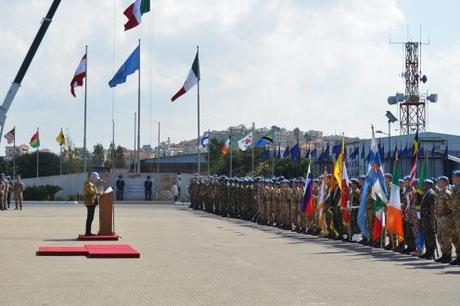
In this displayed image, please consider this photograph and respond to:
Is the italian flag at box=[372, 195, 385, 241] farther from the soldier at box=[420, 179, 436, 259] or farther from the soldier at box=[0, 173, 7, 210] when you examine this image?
the soldier at box=[0, 173, 7, 210]

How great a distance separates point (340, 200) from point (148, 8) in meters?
15.9

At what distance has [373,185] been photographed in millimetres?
21375

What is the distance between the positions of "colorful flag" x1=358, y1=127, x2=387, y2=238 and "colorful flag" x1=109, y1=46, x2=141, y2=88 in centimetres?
2724

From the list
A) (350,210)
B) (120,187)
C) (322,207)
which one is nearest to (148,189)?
(120,187)

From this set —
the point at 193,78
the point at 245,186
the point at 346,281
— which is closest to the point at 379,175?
the point at 346,281

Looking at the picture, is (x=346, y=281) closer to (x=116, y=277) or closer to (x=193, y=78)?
(x=116, y=277)

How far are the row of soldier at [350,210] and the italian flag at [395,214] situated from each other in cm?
20

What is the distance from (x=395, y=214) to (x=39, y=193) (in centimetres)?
4229

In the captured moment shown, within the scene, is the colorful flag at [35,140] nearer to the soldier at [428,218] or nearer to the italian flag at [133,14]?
the italian flag at [133,14]

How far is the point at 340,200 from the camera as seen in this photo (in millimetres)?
24453

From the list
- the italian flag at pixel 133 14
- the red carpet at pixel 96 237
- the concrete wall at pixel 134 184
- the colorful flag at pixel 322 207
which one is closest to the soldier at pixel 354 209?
the colorful flag at pixel 322 207

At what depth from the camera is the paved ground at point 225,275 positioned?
11633mm

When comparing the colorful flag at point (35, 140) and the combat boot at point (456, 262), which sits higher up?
the colorful flag at point (35, 140)

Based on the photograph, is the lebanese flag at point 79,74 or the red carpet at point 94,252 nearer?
the red carpet at point 94,252
